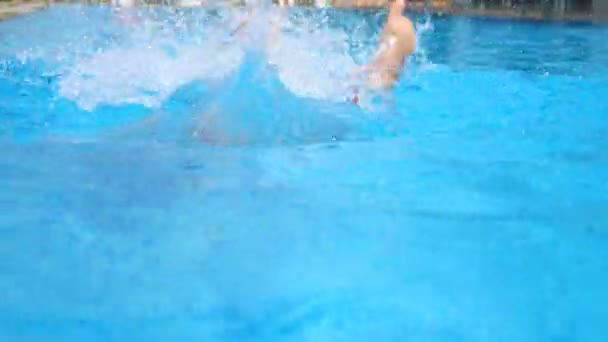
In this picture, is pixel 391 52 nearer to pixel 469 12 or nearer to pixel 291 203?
pixel 291 203

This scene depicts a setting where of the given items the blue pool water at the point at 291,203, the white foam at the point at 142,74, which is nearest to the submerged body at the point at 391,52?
the blue pool water at the point at 291,203

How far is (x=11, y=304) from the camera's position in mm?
3355

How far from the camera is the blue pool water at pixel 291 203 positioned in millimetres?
3336

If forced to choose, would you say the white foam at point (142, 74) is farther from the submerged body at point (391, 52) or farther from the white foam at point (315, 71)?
the submerged body at point (391, 52)

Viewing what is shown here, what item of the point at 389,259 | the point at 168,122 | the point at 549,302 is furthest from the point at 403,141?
the point at 549,302

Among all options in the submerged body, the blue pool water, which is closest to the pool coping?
the blue pool water

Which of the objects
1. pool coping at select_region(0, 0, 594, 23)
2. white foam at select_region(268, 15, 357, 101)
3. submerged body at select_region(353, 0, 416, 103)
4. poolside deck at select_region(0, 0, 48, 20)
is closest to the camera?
submerged body at select_region(353, 0, 416, 103)

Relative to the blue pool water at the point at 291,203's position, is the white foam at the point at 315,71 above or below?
above

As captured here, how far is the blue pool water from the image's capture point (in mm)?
3336

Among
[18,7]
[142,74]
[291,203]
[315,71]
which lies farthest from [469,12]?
[291,203]

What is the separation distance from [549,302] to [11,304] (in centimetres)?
223

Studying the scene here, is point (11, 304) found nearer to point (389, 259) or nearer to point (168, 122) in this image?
point (389, 259)

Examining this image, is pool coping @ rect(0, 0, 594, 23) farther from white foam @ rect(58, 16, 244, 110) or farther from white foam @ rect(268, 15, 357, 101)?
white foam @ rect(268, 15, 357, 101)

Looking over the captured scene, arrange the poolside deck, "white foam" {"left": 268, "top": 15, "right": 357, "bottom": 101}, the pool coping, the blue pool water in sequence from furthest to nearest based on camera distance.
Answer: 1. the pool coping
2. the poolside deck
3. "white foam" {"left": 268, "top": 15, "right": 357, "bottom": 101}
4. the blue pool water
